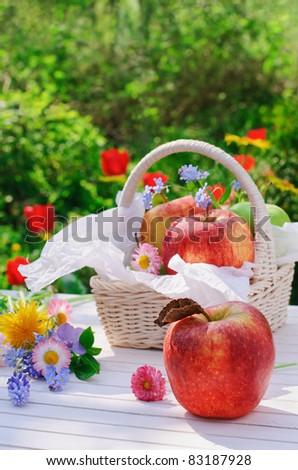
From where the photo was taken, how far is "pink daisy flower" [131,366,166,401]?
5.08 ft

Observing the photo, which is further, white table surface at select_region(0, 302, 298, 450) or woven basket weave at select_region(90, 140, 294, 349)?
woven basket weave at select_region(90, 140, 294, 349)

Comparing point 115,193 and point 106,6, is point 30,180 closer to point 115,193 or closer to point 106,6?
point 115,193

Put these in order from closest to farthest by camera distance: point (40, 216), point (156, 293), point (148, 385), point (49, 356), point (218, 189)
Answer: point (148, 385)
point (49, 356)
point (156, 293)
point (218, 189)
point (40, 216)

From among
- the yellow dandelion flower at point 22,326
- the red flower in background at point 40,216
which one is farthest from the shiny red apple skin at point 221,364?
the red flower in background at point 40,216

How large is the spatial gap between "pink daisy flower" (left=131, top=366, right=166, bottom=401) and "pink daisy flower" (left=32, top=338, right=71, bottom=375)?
191 millimetres

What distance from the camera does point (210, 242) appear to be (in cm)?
186

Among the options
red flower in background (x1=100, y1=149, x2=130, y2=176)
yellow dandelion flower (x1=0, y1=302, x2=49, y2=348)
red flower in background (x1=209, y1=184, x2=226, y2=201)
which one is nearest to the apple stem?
yellow dandelion flower (x1=0, y1=302, x2=49, y2=348)

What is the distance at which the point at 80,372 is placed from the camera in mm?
1702

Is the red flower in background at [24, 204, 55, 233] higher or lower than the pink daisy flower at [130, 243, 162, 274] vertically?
lower

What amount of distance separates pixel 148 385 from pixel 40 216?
1.74 m

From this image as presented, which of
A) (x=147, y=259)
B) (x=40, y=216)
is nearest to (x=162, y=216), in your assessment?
(x=147, y=259)

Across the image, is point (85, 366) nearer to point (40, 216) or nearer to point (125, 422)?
point (125, 422)

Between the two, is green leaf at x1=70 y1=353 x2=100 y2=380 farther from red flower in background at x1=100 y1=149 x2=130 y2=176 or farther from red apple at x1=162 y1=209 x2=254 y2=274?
red flower in background at x1=100 y1=149 x2=130 y2=176

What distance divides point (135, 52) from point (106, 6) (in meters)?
0.45
